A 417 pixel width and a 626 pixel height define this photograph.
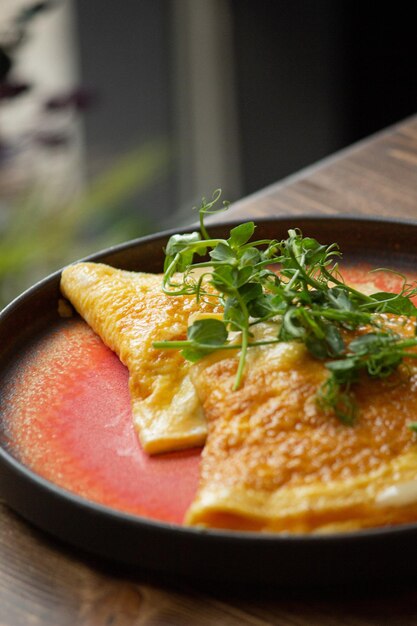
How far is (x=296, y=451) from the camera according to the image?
1.39 m

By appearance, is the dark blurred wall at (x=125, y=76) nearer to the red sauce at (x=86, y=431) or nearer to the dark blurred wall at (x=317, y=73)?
the dark blurred wall at (x=317, y=73)

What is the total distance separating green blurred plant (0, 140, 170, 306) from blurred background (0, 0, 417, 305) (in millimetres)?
13

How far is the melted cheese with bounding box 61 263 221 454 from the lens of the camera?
1.53 m

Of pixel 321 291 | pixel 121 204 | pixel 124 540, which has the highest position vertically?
pixel 321 291

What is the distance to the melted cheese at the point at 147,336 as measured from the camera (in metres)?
1.53

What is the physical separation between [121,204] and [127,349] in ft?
9.45

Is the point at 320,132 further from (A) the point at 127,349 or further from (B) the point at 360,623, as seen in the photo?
(B) the point at 360,623

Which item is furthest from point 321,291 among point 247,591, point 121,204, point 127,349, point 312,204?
point 121,204

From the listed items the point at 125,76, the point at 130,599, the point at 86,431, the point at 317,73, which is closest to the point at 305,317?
the point at 86,431

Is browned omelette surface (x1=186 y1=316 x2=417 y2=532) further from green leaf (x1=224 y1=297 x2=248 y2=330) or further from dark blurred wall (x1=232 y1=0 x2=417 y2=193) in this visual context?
dark blurred wall (x1=232 y1=0 x2=417 y2=193)

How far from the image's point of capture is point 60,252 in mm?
3760

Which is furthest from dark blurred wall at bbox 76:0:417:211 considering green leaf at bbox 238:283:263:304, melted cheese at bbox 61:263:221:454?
green leaf at bbox 238:283:263:304

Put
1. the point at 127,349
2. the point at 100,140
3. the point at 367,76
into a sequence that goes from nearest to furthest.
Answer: the point at 127,349 < the point at 367,76 < the point at 100,140

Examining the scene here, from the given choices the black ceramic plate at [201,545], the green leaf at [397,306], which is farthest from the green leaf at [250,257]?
the black ceramic plate at [201,545]
